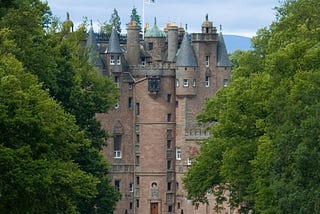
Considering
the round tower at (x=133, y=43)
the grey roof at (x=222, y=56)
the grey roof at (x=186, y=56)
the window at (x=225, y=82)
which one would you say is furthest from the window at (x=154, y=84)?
the window at (x=225, y=82)

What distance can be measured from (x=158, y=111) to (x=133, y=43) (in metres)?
5.63

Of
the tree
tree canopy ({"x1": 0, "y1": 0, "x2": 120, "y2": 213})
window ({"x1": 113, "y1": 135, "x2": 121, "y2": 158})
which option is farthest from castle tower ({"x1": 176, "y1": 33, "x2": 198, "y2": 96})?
the tree

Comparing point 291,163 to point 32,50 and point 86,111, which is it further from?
point 86,111

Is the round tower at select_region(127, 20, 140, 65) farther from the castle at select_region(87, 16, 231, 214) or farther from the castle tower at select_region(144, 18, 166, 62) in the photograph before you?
the castle tower at select_region(144, 18, 166, 62)

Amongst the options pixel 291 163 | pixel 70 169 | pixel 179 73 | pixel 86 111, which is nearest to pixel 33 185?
pixel 70 169

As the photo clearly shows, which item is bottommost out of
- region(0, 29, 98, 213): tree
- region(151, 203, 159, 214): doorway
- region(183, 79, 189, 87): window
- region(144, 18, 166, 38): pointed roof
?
region(0, 29, 98, 213): tree

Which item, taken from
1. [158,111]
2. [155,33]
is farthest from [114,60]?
[155,33]

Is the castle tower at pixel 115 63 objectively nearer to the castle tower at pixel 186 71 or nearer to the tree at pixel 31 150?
the castle tower at pixel 186 71

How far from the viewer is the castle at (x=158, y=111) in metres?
134

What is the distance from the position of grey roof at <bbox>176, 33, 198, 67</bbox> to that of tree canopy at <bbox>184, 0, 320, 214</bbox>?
40.3m

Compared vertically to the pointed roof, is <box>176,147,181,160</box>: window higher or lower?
lower

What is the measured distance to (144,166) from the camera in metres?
136

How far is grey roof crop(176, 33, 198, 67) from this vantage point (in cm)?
13362

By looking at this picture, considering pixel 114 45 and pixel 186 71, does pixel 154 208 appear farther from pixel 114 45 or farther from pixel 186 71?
pixel 114 45
